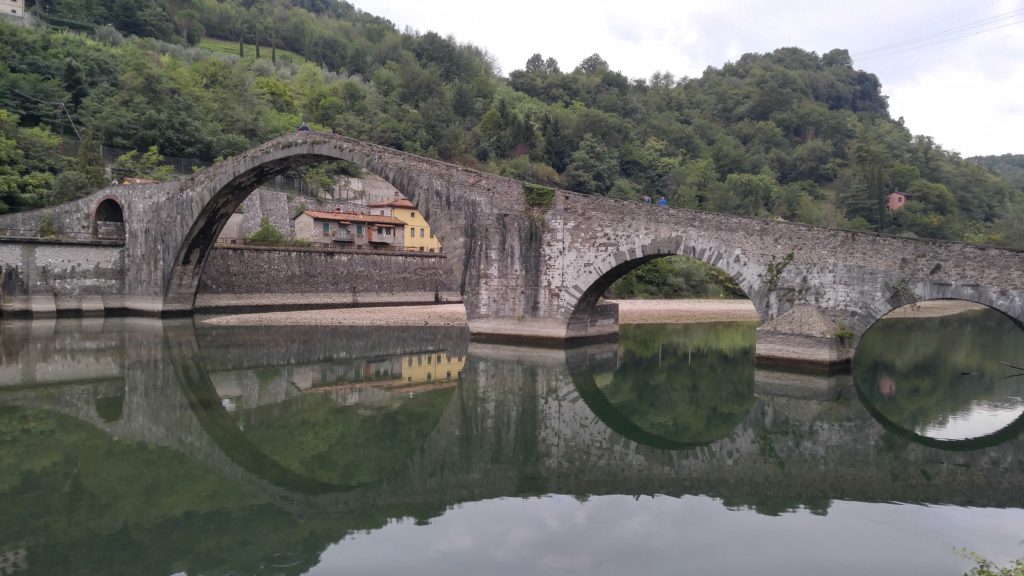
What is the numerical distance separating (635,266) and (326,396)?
9929mm

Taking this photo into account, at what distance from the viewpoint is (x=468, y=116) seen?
77.5 meters

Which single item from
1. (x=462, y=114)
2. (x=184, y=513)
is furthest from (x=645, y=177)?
(x=184, y=513)

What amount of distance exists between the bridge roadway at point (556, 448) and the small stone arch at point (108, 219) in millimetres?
14520

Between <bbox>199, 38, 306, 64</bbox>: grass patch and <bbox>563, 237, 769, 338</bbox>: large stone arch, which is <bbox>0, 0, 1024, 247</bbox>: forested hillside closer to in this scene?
<bbox>199, 38, 306, 64</bbox>: grass patch

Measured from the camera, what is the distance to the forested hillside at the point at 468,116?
147ft

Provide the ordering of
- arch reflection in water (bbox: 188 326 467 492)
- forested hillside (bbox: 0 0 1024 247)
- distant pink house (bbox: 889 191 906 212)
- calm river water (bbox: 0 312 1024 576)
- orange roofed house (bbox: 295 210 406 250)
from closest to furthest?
1. calm river water (bbox: 0 312 1024 576)
2. arch reflection in water (bbox: 188 326 467 492)
3. orange roofed house (bbox: 295 210 406 250)
4. forested hillside (bbox: 0 0 1024 247)
5. distant pink house (bbox: 889 191 906 212)

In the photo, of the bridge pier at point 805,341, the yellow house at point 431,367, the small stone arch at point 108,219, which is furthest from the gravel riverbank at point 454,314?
the bridge pier at point 805,341

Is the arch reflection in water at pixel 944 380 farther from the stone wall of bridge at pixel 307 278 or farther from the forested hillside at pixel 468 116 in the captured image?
the forested hillside at pixel 468 116

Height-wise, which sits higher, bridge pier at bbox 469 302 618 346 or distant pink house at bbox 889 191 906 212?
distant pink house at bbox 889 191 906 212

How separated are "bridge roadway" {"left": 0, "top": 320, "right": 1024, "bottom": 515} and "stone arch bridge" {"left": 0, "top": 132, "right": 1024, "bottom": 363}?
2.33 meters

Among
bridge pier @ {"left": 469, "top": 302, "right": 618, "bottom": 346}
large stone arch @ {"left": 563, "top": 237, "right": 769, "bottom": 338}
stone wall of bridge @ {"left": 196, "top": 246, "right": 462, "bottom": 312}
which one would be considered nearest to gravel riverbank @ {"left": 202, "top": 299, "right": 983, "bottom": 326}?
stone wall of bridge @ {"left": 196, "top": 246, "right": 462, "bottom": 312}

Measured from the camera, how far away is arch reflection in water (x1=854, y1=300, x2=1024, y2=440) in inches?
544

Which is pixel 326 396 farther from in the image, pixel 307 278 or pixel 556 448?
pixel 307 278

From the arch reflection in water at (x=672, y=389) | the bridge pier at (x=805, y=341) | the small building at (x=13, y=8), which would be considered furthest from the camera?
the small building at (x=13, y=8)
